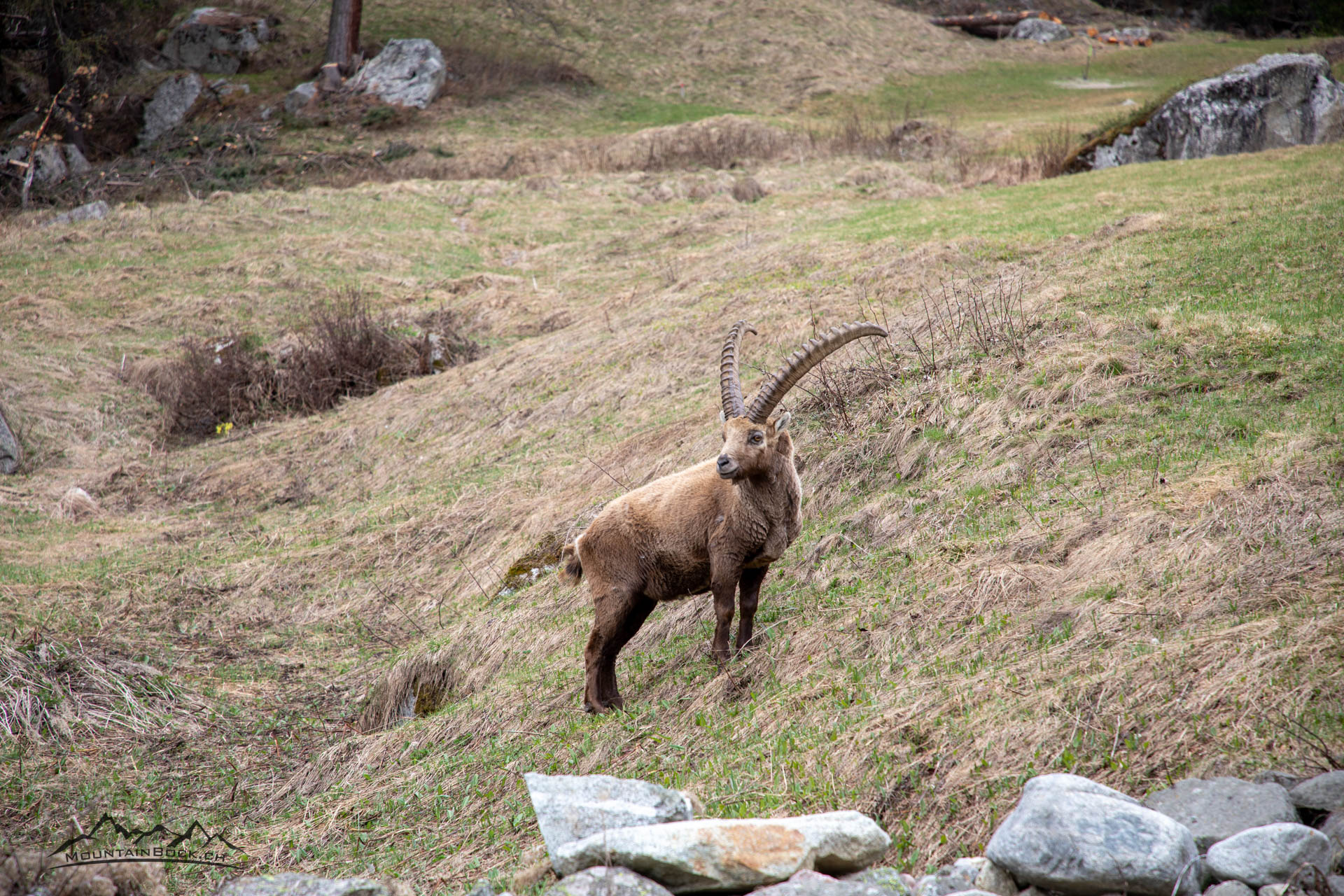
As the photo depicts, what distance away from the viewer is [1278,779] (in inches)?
160

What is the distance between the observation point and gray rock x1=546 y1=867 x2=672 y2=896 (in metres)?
3.91

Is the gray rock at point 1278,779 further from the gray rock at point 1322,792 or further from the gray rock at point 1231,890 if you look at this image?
the gray rock at point 1231,890

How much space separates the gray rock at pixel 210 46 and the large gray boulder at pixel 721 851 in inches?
1699

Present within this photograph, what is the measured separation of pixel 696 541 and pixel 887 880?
2.96 m

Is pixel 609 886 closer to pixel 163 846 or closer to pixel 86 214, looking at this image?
pixel 163 846

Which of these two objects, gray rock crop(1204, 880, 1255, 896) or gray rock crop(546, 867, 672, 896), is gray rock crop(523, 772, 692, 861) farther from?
gray rock crop(1204, 880, 1255, 896)

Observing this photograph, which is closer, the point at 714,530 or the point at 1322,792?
the point at 1322,792

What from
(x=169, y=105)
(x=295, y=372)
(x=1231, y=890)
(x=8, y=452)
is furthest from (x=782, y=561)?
(x=169, y=105)

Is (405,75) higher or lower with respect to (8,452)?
higher

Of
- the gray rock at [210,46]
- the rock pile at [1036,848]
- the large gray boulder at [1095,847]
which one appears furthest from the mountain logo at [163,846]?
the gray rock at [210,46]

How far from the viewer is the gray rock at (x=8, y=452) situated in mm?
14984

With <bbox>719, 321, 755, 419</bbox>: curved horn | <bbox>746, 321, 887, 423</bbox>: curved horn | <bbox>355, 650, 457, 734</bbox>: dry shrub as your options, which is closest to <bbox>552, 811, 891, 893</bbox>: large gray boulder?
<bbox>746, 321, 887, 423</bbox>: curved horn

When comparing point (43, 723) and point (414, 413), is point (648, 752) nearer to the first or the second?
point (43, 723)

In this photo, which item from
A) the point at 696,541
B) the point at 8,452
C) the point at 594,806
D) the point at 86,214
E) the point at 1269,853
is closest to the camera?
the point at 1269,853
